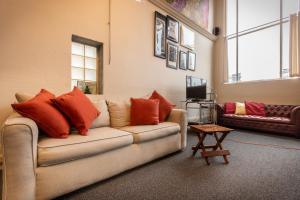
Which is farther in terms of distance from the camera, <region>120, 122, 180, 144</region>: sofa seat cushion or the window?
the window

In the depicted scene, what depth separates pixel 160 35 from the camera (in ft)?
13.4

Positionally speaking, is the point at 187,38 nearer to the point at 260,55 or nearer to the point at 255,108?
the point at 260,55

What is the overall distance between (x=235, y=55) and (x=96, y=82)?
4.77 m

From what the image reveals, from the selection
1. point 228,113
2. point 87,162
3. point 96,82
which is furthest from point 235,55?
point 87,162

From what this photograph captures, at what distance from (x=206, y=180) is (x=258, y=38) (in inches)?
205

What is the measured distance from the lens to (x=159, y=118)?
2.88 m

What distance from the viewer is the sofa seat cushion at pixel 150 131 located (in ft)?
6.97

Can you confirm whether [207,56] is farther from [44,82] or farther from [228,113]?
[44,82]

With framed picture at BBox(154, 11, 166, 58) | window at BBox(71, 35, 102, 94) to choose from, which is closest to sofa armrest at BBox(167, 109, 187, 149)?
window at BBox(71, 35, 102, 94)

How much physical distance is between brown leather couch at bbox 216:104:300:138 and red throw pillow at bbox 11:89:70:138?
13.9ft

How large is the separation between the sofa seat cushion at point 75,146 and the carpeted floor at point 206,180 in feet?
1.15

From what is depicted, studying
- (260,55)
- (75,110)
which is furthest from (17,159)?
(260,55)

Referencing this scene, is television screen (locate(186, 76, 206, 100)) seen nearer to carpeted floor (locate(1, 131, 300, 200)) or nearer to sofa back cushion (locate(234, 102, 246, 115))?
sofa back cushion (locate(234, 102, 246, 115))

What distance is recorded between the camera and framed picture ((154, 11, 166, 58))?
13.1 ft
